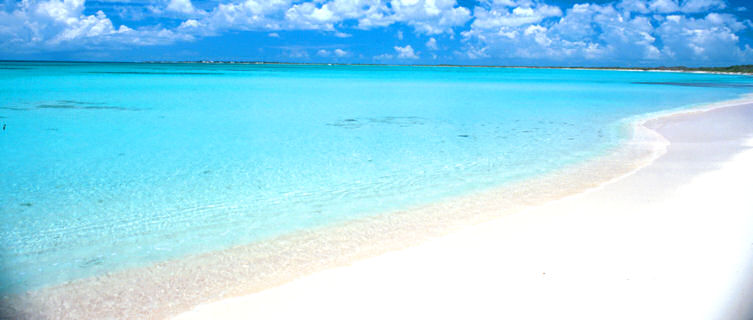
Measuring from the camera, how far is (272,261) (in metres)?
4.17

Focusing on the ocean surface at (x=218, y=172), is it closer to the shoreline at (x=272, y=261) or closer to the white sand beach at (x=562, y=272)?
the shoreline at (x=272, y=261)

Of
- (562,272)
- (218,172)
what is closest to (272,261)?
(562,272)

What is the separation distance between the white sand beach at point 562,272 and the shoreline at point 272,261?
Answer: 17cm

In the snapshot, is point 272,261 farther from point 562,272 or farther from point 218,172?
point 218,172

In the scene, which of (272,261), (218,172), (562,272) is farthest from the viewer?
(218,172)

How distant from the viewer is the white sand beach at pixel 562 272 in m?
3.21

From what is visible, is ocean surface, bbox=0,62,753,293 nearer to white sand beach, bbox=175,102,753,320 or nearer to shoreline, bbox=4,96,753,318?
shoreline, bbox=4,96,753,318

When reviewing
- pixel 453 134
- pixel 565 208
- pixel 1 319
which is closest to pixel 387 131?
pixel 453 134

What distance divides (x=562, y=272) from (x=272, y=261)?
2352mm

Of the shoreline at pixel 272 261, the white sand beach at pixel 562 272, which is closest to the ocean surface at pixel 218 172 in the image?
the shoreline at pixel 272 261

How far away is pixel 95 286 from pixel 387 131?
30.0 ft

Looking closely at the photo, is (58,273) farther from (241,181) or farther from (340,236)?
(241,181)

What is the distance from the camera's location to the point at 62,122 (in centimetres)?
1338

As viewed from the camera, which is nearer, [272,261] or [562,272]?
[562,272]
